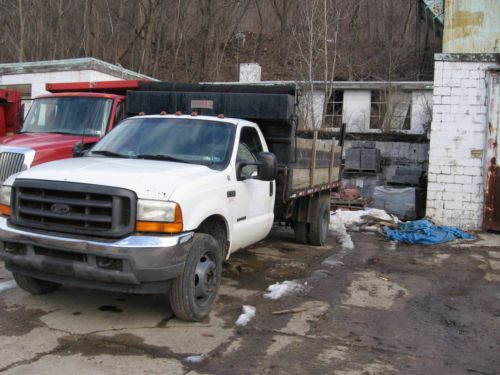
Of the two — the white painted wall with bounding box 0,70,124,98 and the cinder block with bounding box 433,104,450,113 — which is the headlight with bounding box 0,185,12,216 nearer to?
the cinder block with bounding box 433,104,450,113

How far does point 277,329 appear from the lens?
15.9ft

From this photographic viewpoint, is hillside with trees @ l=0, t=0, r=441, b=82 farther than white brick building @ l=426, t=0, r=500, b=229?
Yes

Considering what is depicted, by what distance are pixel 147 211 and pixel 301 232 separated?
5149mm

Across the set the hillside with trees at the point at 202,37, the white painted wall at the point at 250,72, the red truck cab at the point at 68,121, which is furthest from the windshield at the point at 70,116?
the hillside with trees at the point at 202,37

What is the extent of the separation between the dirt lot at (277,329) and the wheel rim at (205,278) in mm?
253

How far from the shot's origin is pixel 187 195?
4.55 m

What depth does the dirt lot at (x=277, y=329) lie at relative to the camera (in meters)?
4.07

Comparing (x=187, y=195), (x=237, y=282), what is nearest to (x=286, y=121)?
(x=237, y=282)

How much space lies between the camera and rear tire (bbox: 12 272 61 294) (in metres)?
5.30

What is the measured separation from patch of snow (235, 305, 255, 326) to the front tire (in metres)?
0.32

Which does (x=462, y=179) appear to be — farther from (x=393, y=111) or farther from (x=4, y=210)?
(x=393, y=111)

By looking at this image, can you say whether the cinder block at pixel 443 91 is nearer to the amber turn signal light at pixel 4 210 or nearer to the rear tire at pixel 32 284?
the rear tire at pixel 32 284

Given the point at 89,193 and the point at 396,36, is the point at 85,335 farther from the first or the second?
the point at 396,36

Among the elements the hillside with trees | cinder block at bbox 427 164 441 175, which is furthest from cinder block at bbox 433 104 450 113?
the hillside with trees
